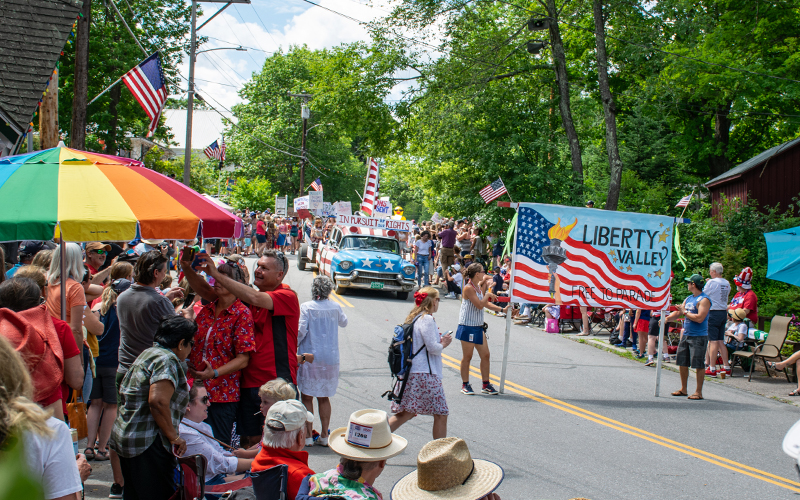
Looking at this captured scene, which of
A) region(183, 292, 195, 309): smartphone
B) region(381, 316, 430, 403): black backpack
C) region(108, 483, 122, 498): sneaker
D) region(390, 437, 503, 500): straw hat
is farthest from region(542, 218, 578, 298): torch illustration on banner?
region(108, 483, 122, 498): sneaker

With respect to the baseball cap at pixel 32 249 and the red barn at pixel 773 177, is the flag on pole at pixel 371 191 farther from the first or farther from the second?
the baseball cap at pixel 32 249

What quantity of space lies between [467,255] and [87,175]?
50.6 feet

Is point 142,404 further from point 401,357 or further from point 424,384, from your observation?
point 424,384

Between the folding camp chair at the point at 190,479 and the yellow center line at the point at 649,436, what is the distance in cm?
531

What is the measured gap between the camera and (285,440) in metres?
3.78

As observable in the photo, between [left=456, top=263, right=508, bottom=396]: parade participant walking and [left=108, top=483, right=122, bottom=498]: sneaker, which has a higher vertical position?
[left=456, top=263, right=508, bottom=396]: parade participant walking

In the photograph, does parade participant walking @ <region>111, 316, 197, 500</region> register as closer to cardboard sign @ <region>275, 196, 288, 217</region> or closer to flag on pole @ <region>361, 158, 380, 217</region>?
flag on pole @ <region>361, 158, 380, 217</region>

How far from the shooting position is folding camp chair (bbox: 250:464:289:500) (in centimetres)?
369

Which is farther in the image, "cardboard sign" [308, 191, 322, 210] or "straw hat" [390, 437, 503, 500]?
"cardboard sign" [308, 191, 322, 210]


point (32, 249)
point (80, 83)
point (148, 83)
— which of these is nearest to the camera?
point (32, 249)

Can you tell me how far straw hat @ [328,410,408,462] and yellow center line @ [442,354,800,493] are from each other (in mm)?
4367

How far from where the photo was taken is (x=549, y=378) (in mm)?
10445

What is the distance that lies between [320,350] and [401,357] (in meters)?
0.96

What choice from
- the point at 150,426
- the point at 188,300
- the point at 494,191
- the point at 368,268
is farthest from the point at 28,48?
the point at 494,191
